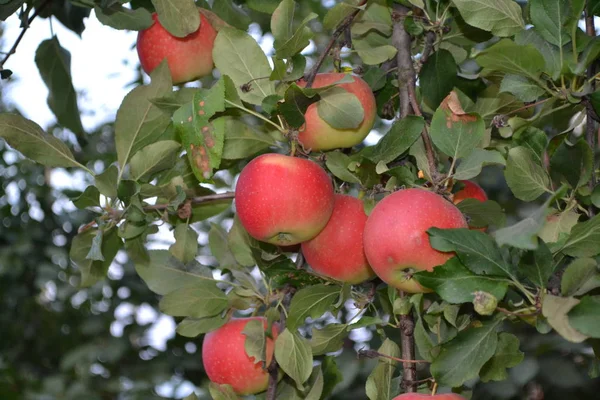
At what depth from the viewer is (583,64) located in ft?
3.44

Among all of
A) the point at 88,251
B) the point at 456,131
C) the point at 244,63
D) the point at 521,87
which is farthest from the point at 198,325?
the point at 521,87

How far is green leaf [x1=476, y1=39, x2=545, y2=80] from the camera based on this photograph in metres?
1.06

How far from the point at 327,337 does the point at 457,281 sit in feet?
1.11

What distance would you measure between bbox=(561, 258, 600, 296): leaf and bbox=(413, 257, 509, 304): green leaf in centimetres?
7

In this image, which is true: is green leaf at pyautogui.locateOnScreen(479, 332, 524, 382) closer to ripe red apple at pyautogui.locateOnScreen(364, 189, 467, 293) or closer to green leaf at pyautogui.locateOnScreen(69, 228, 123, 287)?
ripe red apple at pyautogui.locateOnScreen(364, 189, 467, 293)

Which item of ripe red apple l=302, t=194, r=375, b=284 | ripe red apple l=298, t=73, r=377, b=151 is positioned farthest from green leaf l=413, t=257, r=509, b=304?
ripe red apple l=298, t=73, r=377, b=151

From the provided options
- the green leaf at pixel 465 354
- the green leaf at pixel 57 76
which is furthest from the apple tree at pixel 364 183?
the green leaf at pixel 57 76

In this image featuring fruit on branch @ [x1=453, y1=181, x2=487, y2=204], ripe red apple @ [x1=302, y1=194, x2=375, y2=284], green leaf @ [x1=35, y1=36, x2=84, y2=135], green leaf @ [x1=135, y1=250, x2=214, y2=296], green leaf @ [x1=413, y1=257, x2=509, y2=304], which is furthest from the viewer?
green leaf @ [x1=35, y1=36, x2=84, y2=135]

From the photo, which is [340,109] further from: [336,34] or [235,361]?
[235,361]

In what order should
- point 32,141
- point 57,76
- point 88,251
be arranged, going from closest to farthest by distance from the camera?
point 32,141 → point 88,251 → point 57,76

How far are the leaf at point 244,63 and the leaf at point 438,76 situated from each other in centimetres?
30

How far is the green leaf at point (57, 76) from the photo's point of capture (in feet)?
5.71

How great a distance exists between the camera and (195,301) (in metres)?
1.37

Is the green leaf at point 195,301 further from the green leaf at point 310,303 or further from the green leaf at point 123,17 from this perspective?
the green leaf at point 123,17
